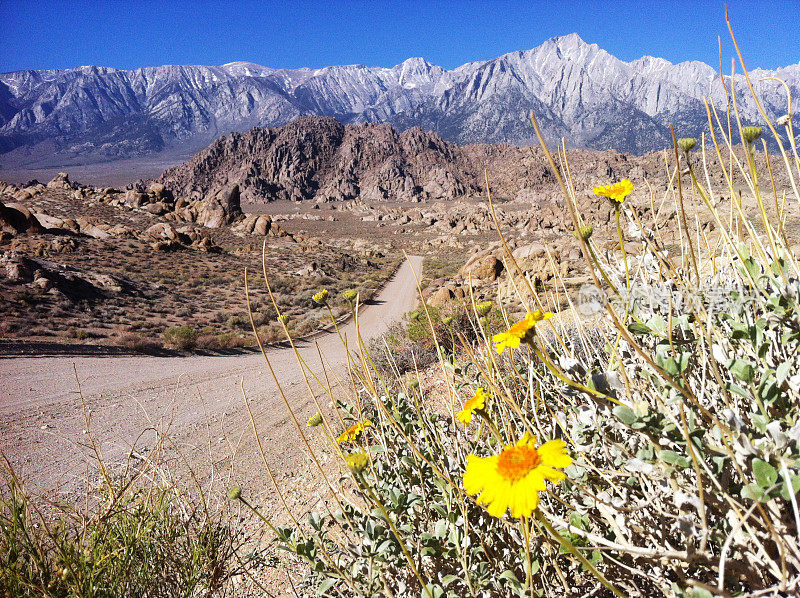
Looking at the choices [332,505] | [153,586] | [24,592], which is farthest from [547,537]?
[332,505]

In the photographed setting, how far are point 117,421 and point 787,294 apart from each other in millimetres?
7369

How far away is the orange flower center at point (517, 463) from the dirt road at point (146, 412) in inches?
98.3

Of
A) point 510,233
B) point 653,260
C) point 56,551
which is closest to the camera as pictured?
point 653,260

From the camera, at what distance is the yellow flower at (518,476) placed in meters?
0.62

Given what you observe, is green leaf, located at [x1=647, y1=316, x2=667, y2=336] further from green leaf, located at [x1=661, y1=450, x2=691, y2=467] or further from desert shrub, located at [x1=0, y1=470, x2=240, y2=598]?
desert shrub, located at [x1=0, y1=470, x2=240, y2=598]

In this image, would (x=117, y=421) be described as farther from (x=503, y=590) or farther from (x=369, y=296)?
(x=369, y=296)

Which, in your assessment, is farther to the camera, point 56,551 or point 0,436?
point 0,436

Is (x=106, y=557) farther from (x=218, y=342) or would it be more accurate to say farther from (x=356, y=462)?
(x=218, y=342)

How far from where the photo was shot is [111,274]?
18.7 metres

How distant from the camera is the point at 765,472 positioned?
0.64 meters

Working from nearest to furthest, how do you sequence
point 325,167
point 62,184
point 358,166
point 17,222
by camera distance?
point 17,222 < point 62,184 < point 358,166 < point 325,167

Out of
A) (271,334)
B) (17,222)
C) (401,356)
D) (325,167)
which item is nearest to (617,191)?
(401,356)

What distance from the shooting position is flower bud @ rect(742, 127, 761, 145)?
0.86 meters

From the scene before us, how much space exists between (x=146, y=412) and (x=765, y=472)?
4.62m
